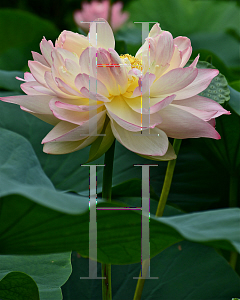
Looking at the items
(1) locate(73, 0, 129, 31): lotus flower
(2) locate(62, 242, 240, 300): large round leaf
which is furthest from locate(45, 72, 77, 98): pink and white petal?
(1) locate(73, 0, 129, 31): lotus flower

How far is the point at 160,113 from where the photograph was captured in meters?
0.32

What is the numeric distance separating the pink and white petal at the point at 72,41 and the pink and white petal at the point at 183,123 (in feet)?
0.38

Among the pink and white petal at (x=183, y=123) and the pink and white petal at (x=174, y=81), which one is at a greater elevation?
the pink and white petal at (x=174, y=81)

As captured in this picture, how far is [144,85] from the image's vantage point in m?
0.31

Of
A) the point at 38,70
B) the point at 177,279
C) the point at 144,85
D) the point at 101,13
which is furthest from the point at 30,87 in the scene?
the point at 101,13

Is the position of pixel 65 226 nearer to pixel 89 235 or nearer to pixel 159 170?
pixel 89 235

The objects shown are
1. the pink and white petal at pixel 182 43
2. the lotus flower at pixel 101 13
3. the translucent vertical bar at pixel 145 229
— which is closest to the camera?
the translucent vertical bar at pixel 145 229

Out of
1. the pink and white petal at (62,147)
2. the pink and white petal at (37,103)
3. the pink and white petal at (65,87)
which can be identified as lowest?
the pink and white petal at (62,147)

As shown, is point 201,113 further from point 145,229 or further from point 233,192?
point 233,192

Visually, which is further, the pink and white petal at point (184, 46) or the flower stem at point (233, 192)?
the flower stem at point (233, 192)

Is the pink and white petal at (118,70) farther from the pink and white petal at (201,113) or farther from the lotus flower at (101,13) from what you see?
the lotus flower at (101,13)

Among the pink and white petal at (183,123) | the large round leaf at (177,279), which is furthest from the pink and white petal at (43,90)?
the large round leaf at (177,279)

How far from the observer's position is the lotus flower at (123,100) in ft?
1.01

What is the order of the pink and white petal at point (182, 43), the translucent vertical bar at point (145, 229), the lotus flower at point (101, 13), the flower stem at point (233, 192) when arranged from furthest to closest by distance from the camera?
the lotus flower at point (101, 13)
the flower stem at point (233, 192)
the pink and white petal at point (182, 43)
the translucent vertical bar at point (145, 229)
